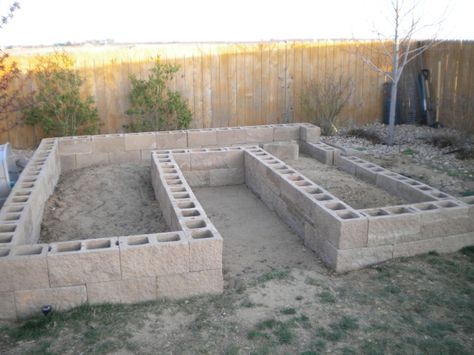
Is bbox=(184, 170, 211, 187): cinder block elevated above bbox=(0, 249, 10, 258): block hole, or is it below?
below

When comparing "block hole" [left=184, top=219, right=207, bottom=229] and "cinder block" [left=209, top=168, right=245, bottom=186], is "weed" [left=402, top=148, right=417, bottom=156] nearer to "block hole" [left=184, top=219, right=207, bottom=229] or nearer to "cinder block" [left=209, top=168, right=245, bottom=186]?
"cinder block" [left=209, top=168, right=245, bottom=186]

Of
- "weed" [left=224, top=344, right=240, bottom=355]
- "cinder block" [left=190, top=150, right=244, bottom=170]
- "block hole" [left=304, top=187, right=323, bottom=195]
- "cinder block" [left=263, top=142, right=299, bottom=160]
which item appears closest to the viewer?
"weed" [left=224, top=344, right=240, bottom=355]

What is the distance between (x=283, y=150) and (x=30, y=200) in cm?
507

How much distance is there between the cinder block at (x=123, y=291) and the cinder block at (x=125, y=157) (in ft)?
17.2

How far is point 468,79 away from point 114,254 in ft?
33.9

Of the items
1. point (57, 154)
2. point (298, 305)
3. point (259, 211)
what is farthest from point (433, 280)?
point (57, 154)

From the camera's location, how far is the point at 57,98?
10.8 m

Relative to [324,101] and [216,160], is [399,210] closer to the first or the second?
[216,160]

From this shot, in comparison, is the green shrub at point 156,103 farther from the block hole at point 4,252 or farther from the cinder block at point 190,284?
the cinder block at point 190,284

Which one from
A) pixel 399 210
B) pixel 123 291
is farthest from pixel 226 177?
pixel 123 291

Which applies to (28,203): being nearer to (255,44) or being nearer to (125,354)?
(125,354)

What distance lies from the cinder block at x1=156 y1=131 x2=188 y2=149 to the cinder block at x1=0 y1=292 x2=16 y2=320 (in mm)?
5594

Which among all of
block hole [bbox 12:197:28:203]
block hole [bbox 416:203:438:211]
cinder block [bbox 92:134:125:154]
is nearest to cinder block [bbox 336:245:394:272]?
block hole [bbox 416:203:438:211]

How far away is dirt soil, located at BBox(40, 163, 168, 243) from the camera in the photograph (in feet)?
21.6
